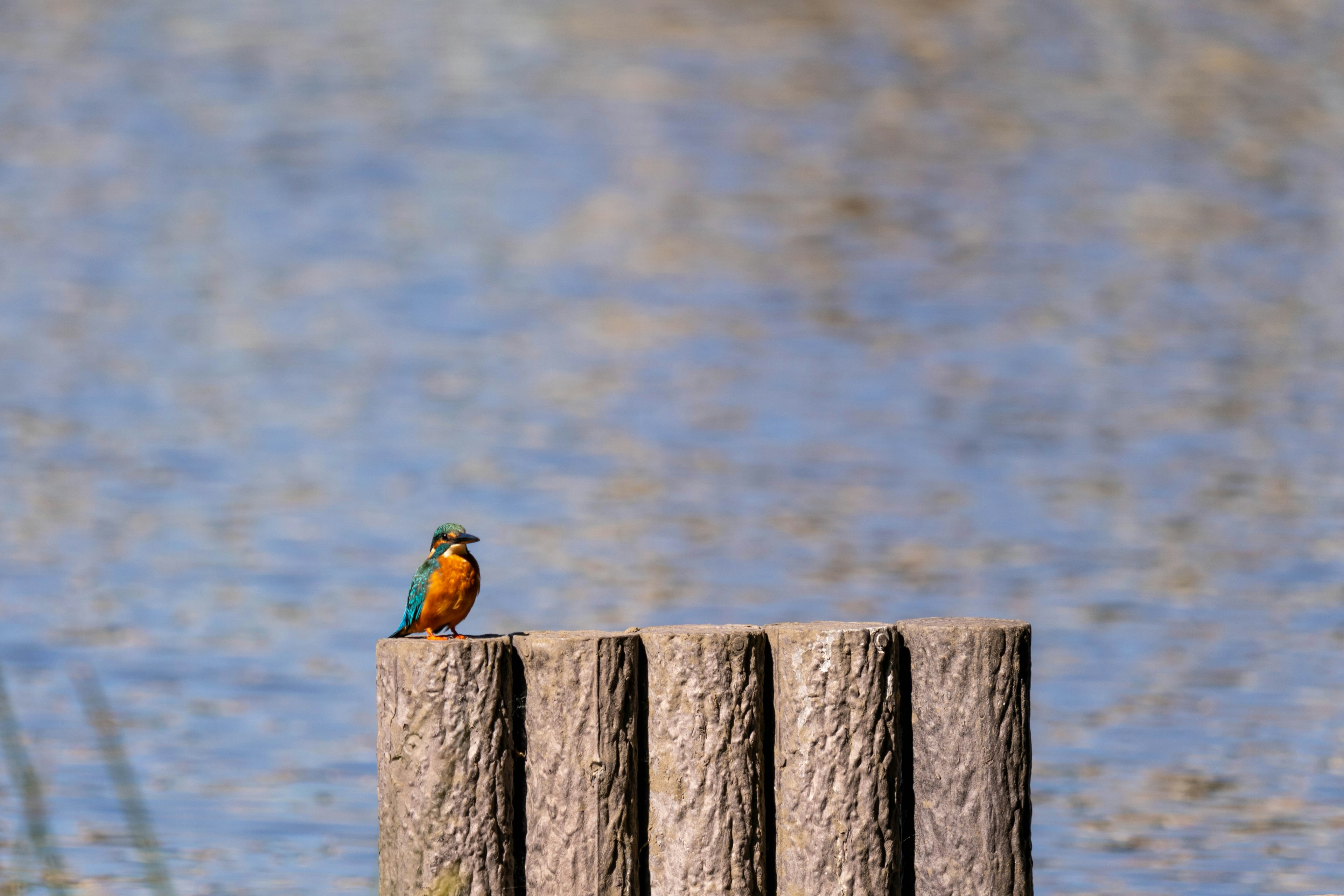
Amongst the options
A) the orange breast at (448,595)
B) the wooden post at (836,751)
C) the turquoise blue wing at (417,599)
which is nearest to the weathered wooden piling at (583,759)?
the orange breast at (448,595)

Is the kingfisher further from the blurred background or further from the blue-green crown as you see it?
the blurred background

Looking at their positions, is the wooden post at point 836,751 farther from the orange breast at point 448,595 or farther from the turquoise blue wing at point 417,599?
the turquoise blue wing at point 417,599

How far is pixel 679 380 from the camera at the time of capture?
29672mm

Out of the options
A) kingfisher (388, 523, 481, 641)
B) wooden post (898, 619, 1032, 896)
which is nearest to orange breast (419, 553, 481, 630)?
kingfisher (388, 523, 481, 641)

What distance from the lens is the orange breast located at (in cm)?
652

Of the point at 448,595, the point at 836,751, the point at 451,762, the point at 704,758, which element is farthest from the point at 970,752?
the point at 448,595

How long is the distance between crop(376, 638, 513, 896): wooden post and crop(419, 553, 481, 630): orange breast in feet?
0.65

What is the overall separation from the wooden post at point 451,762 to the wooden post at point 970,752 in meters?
1.44

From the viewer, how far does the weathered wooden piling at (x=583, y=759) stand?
630 centimetres

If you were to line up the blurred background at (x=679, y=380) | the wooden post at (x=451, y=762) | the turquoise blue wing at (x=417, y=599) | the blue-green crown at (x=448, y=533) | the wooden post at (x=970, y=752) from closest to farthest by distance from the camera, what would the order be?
the wooden post at (x=451, y=762)
the wooden post at (x=970, y=752)
the turquoise blue wing at (x=417, y=599)
the blue-green crown at (x=448, y=533)
the blurred background at (x=679, y=380)

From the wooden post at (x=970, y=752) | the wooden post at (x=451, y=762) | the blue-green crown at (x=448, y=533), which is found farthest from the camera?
the blue-green crown at (x=448, y=533)

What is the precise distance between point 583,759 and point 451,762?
0.44 meters

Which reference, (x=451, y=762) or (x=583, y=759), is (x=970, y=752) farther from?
(x=451, y=762)

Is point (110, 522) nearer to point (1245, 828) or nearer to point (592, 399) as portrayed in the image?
point (592, 399)
